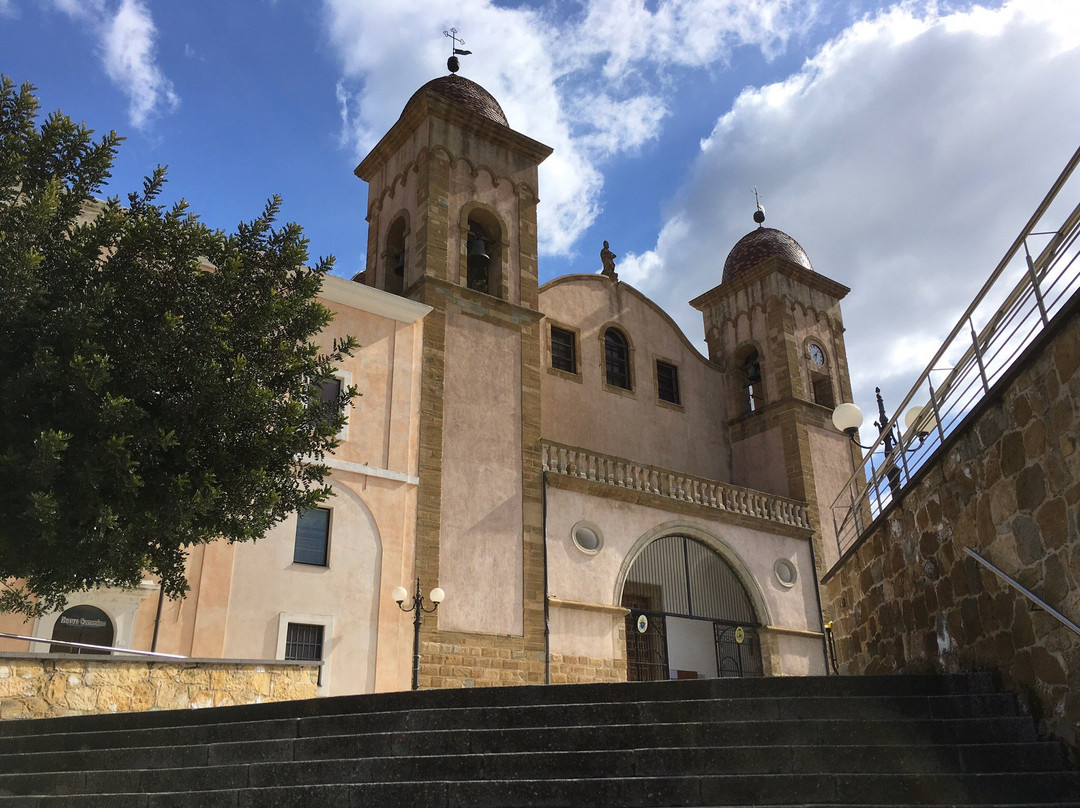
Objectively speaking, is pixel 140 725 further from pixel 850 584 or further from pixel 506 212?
pixel 506 212

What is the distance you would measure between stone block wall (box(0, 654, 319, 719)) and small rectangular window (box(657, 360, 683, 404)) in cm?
1481

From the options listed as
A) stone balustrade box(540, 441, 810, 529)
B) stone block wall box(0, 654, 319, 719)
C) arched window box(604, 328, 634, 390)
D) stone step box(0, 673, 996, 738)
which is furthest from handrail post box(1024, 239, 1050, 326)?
arched window box(604, 328, 634, 390)

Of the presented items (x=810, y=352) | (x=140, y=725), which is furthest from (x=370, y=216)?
(x=140, y=725)

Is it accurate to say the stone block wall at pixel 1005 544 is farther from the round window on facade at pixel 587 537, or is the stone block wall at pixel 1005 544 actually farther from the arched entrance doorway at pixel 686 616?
the arched entrance doorway at pixel 686 616

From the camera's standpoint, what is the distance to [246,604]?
14.2 metres

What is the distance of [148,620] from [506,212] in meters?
11.6

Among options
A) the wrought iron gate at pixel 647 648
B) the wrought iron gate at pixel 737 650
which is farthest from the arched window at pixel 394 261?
the wrought iron gate at pixel 737 650

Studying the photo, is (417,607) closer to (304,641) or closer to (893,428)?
(304,641)

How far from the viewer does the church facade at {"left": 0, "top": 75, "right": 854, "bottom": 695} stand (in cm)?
1508

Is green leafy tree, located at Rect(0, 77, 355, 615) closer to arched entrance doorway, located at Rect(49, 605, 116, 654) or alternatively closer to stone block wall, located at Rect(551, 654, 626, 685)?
arched entrance doorway, located at Rect(49, 605, 116, 654)

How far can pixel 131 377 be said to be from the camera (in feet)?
28.2

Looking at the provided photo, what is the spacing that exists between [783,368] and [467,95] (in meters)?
11.0

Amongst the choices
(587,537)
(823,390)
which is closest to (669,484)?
(587,537)

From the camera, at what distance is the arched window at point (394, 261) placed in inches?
821
